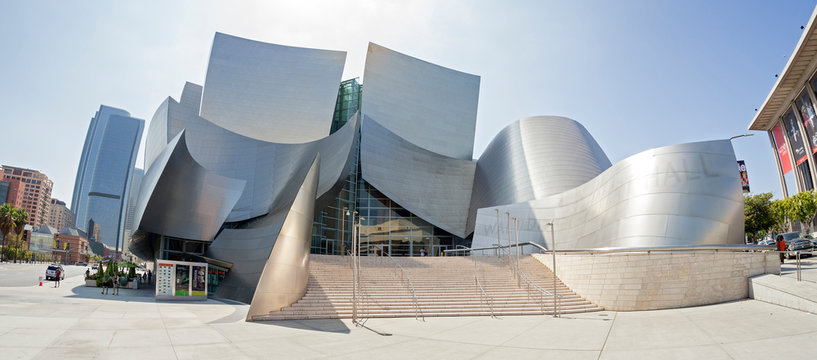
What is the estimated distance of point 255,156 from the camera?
96.4 ft

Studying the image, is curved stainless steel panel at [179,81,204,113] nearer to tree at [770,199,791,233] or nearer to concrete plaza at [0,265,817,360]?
concrete plaza at [0,265,817,360]

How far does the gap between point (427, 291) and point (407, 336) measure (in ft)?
21.3

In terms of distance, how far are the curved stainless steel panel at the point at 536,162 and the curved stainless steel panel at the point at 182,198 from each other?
18729 mm

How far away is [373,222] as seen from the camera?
116 feet

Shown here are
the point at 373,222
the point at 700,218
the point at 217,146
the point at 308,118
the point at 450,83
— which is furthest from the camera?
the point at 450,83

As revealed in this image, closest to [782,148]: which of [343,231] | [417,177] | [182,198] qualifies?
[417,177]

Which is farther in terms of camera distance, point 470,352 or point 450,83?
point 450,83

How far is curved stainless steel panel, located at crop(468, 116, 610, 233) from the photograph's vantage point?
1207 inches

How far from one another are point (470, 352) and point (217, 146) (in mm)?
26349

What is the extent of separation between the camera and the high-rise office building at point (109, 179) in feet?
552

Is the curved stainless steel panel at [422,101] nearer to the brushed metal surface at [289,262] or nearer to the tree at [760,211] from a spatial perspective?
the tree at [760,211]

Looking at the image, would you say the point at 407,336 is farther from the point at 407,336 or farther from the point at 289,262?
the point at 289,262

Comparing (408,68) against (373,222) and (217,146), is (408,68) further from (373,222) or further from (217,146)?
(217,146)

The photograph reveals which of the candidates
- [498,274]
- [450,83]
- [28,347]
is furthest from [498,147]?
[28,347]
